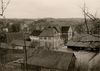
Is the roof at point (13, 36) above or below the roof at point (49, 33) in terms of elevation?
below

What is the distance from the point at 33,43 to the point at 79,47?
45.7ft

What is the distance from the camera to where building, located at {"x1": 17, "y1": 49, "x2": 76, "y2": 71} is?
593 inches

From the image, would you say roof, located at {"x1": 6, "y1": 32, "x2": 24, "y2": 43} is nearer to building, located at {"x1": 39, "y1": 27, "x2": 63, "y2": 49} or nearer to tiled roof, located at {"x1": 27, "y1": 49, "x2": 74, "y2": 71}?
building, located at {"x1": 39, "y1": 27, "x2": 63, "y2": 49}

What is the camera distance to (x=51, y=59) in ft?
52.5

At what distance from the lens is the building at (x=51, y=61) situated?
15.1 m

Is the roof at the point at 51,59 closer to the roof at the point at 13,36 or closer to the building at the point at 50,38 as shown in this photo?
the building at the point at 50,38

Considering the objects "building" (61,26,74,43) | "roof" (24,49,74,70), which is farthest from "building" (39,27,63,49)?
"roof" (24,49,74,70)

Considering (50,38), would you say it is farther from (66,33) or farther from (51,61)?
(51,61)

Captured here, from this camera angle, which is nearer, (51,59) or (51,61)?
(51,61)

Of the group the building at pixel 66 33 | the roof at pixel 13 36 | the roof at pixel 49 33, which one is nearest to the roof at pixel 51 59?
the roof at pixel 49 33

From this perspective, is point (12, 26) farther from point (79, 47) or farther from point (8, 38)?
point (79, 47)

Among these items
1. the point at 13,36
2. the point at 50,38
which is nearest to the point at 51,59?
the point at 50,38

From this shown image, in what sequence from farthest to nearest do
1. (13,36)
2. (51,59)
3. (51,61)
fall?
1. (13,36)
2. (51,59)
3. (51,61)

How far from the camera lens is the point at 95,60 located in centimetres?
1647
